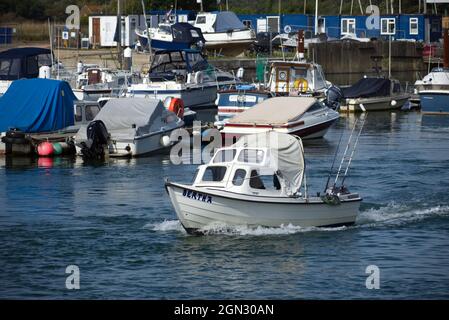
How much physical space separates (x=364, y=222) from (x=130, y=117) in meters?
17.1

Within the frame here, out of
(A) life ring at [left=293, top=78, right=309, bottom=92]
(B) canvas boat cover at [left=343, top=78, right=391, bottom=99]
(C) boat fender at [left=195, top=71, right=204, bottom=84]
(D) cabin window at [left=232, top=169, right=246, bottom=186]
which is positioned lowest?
(D) cabin window at [left=232, top=169, right=246, bottom=186]

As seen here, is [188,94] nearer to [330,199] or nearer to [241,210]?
[330,199]

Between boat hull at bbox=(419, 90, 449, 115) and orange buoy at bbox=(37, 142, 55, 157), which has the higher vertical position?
boat hull at bbox=(419, 90, 449, 115)

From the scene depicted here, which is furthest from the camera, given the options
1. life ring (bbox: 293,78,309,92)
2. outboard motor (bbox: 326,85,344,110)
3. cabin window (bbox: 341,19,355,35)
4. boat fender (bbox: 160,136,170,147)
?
cabin window (bbox: 341,19,355,35)

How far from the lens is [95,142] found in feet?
151

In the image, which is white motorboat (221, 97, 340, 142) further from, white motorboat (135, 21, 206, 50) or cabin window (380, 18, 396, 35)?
cabin window (380, 18, 396, 35)

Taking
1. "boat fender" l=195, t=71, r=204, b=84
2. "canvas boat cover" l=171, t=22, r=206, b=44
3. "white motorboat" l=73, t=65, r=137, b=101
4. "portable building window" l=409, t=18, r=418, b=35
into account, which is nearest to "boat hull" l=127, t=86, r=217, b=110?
"boat fender" l=195, t=71, r=204, b=84

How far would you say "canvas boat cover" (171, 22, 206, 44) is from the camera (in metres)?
80.6

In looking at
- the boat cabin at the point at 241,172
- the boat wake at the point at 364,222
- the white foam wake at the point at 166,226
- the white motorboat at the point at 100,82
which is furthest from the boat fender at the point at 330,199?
the white motorboat at the point at 100,82

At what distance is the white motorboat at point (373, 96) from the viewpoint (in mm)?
66938

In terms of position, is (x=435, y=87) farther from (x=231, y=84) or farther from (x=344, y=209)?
(x=344, y=209)

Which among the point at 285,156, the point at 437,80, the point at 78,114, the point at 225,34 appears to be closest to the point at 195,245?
the point at 285,156

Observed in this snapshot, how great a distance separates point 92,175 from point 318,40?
56.6 meters

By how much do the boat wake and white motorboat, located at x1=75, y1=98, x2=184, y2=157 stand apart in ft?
45.7
